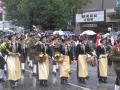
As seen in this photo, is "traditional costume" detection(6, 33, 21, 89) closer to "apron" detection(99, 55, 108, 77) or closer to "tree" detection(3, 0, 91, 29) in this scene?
"apron" detection(99, 55, 108, 77)

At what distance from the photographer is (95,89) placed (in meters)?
10.8

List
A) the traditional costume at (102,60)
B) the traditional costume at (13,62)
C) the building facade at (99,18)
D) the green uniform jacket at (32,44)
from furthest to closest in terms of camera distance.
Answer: the building facade at (99,18) → the green uniform jacket at (32,44) → the traditional costume at (102,60) → the traditional costume at (13,62)

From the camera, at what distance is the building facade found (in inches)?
1281

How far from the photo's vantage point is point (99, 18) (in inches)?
1344

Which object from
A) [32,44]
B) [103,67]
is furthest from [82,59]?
[32,44]

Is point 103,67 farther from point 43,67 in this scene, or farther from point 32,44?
point 32,44

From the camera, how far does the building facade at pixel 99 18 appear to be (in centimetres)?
3253

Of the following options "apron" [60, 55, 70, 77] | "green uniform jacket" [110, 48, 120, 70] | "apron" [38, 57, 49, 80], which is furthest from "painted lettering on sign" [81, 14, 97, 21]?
"green uniform jacket" [110, 48, 120, 70]

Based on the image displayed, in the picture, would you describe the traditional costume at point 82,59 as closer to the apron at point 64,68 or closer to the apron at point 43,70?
the apron at point 64,68

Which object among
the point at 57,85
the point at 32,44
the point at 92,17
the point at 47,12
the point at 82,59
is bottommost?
the point at 57,85

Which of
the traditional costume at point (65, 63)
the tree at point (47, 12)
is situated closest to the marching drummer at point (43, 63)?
the traditional costume at point (65, 63)

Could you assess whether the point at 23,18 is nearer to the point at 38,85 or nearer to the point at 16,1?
the point at 16,1

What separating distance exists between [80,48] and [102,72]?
127 cm

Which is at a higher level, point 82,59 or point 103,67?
point 82,59
